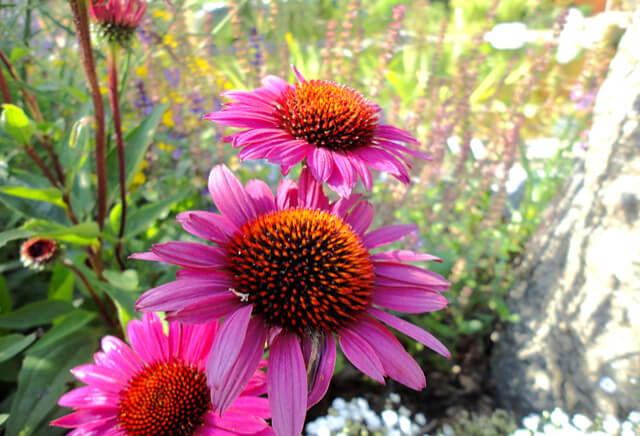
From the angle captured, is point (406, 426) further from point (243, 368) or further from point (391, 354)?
point (243, 368)

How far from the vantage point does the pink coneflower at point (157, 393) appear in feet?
2.07

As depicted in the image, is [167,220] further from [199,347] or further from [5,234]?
[199,347]

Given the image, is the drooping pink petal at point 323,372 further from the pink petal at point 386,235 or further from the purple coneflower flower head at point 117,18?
the purple coneflower flower head at point 117,18

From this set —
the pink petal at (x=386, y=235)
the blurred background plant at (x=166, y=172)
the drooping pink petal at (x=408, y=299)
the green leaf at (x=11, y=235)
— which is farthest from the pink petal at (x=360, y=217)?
the green leaf at (x=11, y=235)

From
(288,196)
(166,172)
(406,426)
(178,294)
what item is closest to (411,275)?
(288,196)

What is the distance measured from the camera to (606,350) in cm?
127

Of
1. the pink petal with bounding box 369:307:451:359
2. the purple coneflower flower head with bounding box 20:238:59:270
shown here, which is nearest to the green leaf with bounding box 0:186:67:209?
the purple coneflower flower head with bounding box 20:238:59:270

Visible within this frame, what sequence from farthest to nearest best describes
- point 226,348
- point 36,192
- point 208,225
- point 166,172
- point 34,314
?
1. point 166,172
2. point 34,314
3. point 36,192
4. point 208,225
5. point 226,348


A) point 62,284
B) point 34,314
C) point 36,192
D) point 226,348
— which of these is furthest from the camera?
point 62,284

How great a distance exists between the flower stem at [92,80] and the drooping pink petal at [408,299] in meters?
0.63

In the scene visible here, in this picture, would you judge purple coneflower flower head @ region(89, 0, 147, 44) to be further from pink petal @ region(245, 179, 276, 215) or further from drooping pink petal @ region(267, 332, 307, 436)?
drooping pink petal @ region(267, 332, 307, 436)

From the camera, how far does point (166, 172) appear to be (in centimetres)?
162

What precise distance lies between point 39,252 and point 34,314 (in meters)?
0.18

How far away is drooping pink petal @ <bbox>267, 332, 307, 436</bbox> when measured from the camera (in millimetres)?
500
